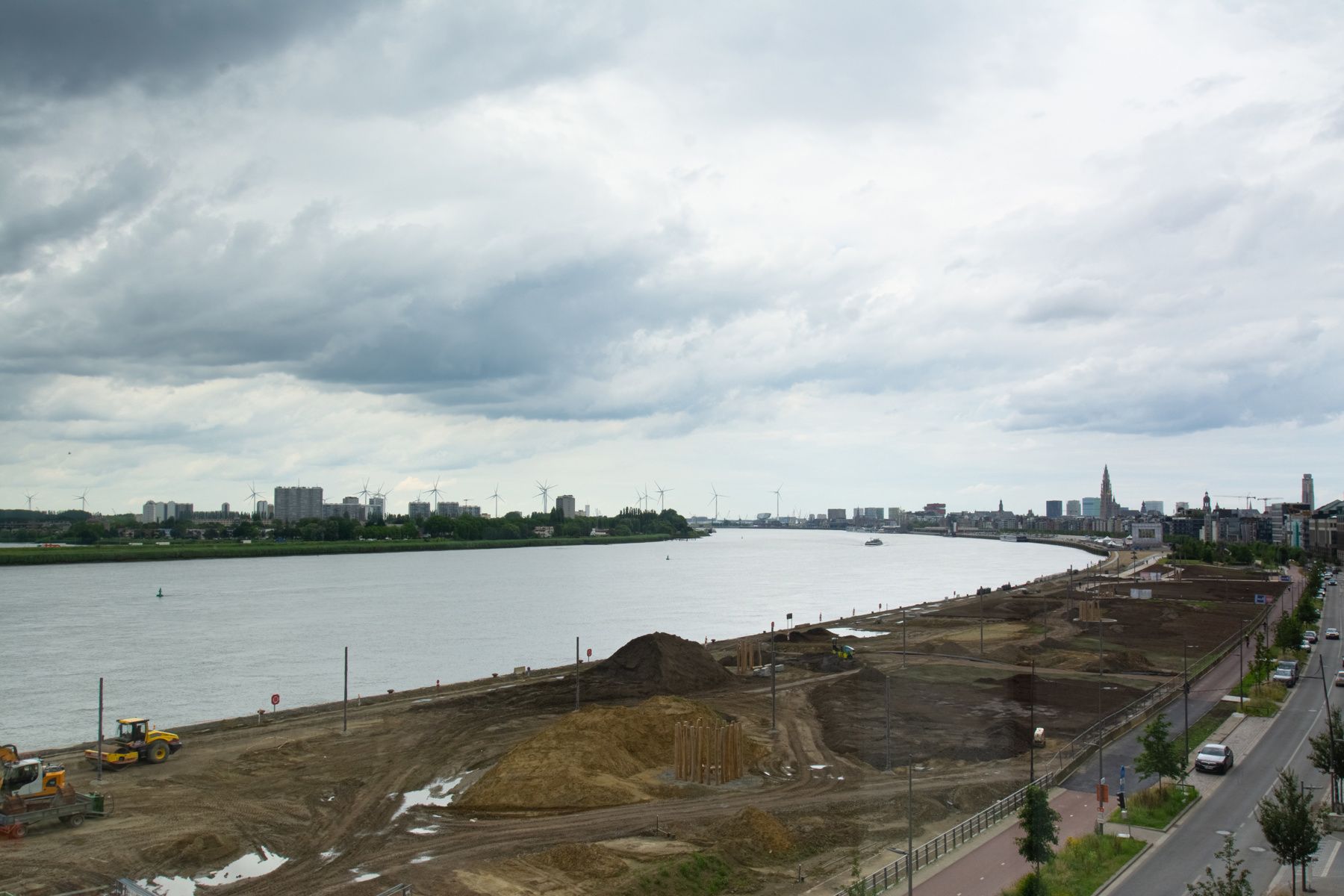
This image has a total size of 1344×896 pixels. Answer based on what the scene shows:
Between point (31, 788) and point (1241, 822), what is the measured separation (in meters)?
36.6


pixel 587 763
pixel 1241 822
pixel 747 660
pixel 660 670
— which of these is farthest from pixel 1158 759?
pixel 747 660

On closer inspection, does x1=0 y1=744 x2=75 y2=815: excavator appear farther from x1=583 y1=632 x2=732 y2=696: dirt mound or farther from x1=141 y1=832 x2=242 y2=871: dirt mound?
x1=583 y1=632 x2=732 y2=696: dirt mound

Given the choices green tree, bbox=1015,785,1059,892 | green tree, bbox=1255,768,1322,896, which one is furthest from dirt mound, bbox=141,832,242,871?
green tree, bbox=1255,768,1322,896

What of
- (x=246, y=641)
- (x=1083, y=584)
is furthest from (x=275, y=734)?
(x=1083, y=584)

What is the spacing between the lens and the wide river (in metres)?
58.7

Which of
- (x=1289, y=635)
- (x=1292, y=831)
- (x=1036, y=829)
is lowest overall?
(x=1289, y=635)

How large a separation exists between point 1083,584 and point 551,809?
5039 inches

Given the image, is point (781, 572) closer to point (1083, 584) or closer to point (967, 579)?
point (967, 579)

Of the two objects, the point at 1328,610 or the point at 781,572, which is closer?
the point at 1328,610

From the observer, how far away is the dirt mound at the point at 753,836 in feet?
86.5

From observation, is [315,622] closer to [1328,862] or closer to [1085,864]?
[1085,864]

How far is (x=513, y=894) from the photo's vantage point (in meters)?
22.9

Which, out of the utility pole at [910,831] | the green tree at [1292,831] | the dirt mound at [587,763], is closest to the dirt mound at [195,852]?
the dirt mound at [587,763]

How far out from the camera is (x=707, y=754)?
3478cm
